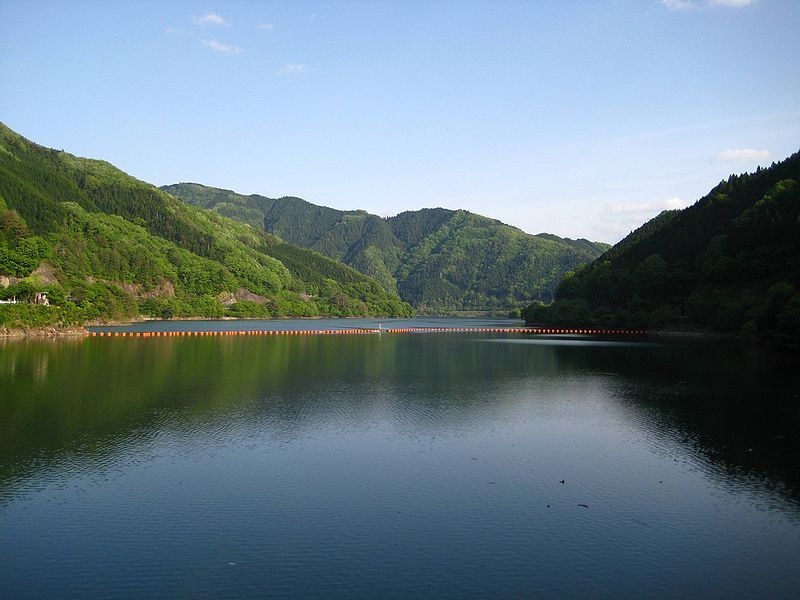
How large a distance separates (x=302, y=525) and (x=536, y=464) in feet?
44.4

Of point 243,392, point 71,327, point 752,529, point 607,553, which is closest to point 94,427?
point 243,392

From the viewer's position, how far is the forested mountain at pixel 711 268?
5212 inches

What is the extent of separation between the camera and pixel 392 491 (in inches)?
1025

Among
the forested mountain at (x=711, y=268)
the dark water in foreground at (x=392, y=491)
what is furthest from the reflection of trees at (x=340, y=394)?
the forested mountain at (x=711, y=268)

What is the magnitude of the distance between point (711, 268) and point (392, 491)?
14097cm

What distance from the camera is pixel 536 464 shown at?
3102 cm

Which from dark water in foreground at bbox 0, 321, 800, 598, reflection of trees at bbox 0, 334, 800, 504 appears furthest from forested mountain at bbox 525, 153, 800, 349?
dark water in foreground at bbox 0, 321, 800, 598

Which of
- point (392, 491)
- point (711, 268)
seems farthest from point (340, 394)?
point (711, 268)

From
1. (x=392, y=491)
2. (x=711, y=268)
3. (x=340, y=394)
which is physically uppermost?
(x=711, y=268)

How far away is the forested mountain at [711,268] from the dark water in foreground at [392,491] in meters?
72.6

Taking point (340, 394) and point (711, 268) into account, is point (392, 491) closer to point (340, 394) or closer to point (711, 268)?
point (340, 394)

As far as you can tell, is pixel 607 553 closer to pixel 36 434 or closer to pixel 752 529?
pixel 752 529

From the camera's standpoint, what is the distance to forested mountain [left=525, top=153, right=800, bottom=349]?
434ft

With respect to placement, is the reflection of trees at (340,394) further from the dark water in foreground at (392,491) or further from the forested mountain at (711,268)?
the forested mountain at (711,268)
